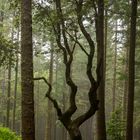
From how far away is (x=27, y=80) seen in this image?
9609 millimetres

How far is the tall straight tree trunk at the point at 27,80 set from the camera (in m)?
9.48

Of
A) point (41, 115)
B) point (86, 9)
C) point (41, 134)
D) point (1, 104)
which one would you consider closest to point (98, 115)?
point (86, 9)

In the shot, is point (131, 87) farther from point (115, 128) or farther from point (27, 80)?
point (27, 80)

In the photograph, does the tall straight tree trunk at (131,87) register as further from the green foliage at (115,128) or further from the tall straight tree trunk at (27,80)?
the tall straight tree trunk at (27,80)

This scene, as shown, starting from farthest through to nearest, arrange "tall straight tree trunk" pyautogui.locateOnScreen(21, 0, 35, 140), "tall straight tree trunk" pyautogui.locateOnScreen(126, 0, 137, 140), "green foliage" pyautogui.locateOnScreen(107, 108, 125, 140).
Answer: "green foliage" pyautogui.locateOnScreen(107, 108, 125, 140) < "tall straight tree trunk" pyautogui.locateOnScreen(126, 0, 137, 140) < "tall straight tree trunk" pyautogui.locateOnScreen(21, 0, 35, 140)

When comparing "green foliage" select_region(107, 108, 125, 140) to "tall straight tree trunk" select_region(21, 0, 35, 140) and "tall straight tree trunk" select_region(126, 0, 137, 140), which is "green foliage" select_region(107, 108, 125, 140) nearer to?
"tall straight tree trunk" select_region(126, 0, 137, 140)

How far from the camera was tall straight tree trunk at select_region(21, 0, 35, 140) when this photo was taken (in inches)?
373

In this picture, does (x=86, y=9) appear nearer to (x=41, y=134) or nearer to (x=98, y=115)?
(x=98, y=115)

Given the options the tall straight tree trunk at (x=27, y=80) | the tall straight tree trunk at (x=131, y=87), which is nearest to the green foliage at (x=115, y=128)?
the tall straight tree trunk at (x=131, y=87)

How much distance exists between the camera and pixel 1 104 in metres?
49.2

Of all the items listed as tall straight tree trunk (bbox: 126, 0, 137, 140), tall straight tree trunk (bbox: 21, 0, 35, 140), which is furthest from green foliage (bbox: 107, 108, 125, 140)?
tall straight tree trunk (bbox: 21, 0, 35, 140)

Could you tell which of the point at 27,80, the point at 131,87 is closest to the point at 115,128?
the point at 131,87

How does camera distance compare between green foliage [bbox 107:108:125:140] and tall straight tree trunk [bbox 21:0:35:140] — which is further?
green foliage [bbox 107:108:125:140]

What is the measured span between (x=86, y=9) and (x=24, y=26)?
439 cm
